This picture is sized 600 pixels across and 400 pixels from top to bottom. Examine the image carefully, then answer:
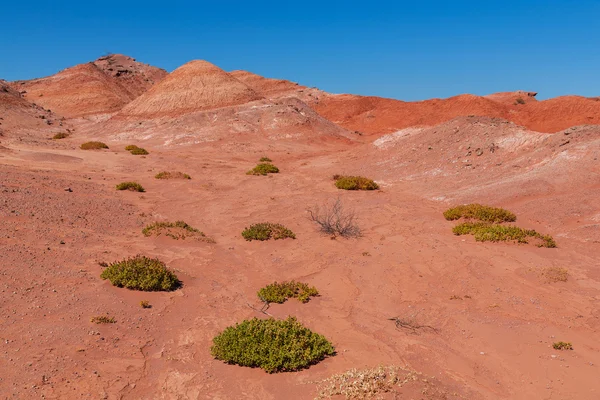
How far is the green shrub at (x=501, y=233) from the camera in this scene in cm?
1191

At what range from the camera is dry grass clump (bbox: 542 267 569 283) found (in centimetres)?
965

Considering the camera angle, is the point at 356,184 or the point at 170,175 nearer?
the point at 356,184

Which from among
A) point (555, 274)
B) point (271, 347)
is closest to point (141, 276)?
point (271, 347)

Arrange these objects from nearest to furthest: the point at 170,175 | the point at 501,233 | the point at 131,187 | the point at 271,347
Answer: the point at 271,347, the point at 501,233, the point at 131,187, the point at 170,175

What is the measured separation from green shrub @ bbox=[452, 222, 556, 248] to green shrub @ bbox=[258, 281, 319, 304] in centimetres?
574

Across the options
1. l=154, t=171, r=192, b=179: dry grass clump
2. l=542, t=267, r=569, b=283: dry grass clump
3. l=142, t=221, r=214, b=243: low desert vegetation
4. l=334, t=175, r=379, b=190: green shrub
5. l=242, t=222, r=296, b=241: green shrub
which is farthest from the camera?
l=154, t=171, r=192, b=179: dry grass clump

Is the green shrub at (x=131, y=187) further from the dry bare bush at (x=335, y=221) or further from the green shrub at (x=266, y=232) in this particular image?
the green shrub at (x=266, y=232)

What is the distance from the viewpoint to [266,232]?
1275 cm

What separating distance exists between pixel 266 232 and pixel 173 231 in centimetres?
256

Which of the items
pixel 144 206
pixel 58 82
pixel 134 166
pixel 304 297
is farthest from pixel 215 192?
pixel 58 82

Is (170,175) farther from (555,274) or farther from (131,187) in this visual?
(555,274)

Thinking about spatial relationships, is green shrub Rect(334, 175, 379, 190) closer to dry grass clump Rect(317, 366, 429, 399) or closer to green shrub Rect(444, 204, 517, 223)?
green shrub Rect(444, 204, 517, 223)

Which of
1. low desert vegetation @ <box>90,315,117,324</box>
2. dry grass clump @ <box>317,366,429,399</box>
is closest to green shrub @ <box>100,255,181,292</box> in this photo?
low desert vegetation @ <box>90,315,117,324</box>

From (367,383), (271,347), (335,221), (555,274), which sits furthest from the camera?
(335,221)
